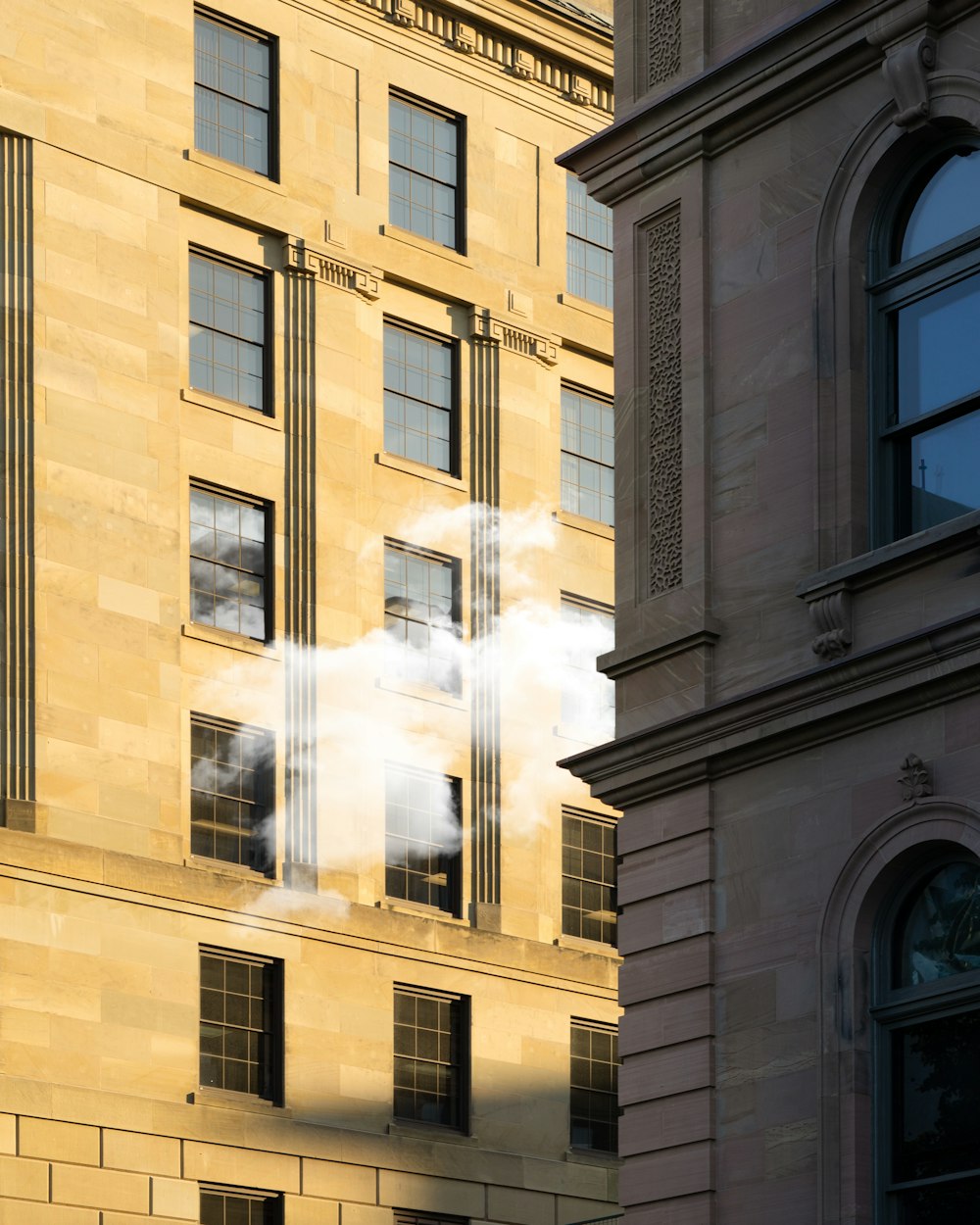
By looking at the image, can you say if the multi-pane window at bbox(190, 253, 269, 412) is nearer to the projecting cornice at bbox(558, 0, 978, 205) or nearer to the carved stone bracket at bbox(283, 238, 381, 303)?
the carved stone bracket at bbox(283, 238, 381, 303)

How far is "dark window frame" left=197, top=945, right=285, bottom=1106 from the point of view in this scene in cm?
4222

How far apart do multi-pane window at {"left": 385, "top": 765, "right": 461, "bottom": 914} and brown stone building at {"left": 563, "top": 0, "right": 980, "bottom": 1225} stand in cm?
2299

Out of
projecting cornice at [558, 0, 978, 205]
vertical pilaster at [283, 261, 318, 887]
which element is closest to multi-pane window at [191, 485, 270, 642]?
vertical pilaster at [283, 261, 318, 887]

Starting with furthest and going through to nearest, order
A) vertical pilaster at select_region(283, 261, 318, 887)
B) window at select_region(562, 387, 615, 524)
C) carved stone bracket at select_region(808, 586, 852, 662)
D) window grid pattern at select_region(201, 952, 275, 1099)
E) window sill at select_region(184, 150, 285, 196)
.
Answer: window at select_region(562, 387, 615, 524), window sill at select_region(184, 150, 285, 196), vertical pilaster at select_region(283, 261, 318, 887), window grid pattern at select_region(201, 952, 275, 1099), carved stone bracket at select_region(808, 586, 852, 662)

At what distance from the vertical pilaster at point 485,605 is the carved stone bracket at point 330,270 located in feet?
8.32

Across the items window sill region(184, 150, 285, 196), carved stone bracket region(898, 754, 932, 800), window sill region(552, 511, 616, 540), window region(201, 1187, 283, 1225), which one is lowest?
window region(201, 1187, 283, 1225)

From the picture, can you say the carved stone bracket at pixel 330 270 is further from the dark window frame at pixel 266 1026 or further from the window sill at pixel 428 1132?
the window sill at pixel 428 1132

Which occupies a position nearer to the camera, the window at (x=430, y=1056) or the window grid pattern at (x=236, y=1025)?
the window grid pattern at (x=236, y=1025)

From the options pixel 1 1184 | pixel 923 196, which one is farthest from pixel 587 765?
pixel 1 1184

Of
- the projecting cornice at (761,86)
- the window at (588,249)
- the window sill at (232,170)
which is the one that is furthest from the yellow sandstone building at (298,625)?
the projecting cornice at (761,86)

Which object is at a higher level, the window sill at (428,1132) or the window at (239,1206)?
the window sill at (428,1132)

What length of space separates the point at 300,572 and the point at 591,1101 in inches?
422

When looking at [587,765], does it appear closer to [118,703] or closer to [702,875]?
[702,875]

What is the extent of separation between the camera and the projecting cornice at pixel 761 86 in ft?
70.0
